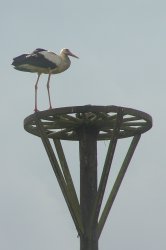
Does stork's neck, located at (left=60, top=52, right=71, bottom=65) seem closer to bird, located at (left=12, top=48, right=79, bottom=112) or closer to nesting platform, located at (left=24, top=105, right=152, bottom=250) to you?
bird, located at (left=12, top=48, right=79, bottom=112)

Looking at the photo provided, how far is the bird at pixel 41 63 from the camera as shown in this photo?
1427cm

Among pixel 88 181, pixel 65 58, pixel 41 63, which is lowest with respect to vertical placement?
pixel 88 181

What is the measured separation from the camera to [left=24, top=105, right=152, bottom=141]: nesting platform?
12297 mm

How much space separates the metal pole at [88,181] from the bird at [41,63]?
1319mm

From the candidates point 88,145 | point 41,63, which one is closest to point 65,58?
point 41,63

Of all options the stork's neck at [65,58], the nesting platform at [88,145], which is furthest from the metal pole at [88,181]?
the stork's neck at [65,58]

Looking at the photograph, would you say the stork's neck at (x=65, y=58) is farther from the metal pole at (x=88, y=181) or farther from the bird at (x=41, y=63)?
the metal pole at (x=88, y=181)

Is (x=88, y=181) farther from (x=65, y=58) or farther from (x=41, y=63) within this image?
(x=65, y=58)

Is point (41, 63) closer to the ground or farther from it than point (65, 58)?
closer to the ground

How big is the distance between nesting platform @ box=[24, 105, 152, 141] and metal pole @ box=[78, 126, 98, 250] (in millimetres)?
224

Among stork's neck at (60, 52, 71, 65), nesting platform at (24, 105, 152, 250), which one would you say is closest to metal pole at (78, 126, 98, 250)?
nesting platform at (24, 105, 152, 250)

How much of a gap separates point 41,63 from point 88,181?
2.96 m

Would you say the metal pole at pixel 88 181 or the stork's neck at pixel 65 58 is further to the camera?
the stork's neck at pixel 65 58

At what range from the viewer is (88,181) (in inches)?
516
